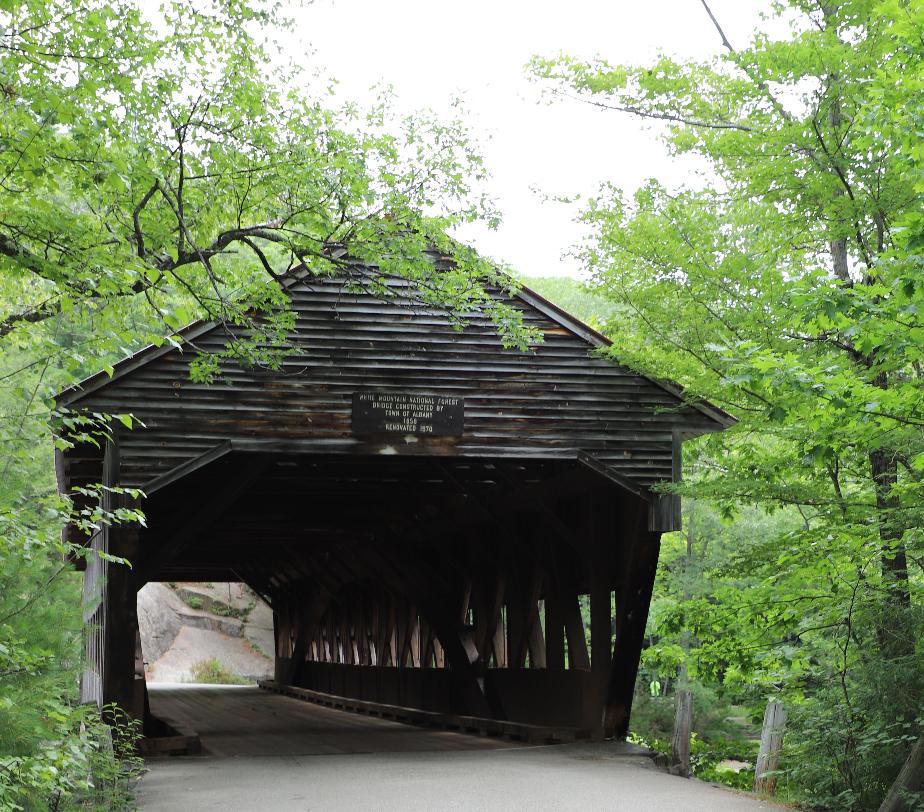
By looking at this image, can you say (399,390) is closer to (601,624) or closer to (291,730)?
(601,624)

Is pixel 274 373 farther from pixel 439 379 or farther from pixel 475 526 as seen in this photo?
pixel 475 526

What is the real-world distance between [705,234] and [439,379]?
8.64 ft

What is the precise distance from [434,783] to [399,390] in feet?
10.6

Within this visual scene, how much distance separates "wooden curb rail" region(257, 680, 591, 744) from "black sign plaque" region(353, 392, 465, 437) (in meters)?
3.54

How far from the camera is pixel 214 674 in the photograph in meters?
33.2

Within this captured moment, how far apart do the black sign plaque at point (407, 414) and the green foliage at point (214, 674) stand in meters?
25.0

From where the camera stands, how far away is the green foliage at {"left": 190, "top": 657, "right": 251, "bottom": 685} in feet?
108

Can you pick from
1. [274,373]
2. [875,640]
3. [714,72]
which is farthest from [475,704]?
[714,72]

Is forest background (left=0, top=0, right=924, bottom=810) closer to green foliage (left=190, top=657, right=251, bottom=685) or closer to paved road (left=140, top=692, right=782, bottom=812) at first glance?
paved road (left=140, top=692, right=782, bottom=812)

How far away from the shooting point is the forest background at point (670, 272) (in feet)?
17.0

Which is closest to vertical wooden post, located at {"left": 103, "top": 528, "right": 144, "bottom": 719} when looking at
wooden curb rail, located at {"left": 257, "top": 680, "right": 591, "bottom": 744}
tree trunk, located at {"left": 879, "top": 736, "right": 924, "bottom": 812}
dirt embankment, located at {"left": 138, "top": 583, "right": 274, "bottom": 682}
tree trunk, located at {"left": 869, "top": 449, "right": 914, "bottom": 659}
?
wooden curb rail, located at {"left": 257, "top": 680, "right": 591, "bottom": 744}

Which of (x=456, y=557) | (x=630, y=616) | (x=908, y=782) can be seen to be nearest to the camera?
(x=908, y=782)

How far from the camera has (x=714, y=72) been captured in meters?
9.49

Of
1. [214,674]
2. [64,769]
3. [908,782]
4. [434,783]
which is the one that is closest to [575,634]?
[434,783]
